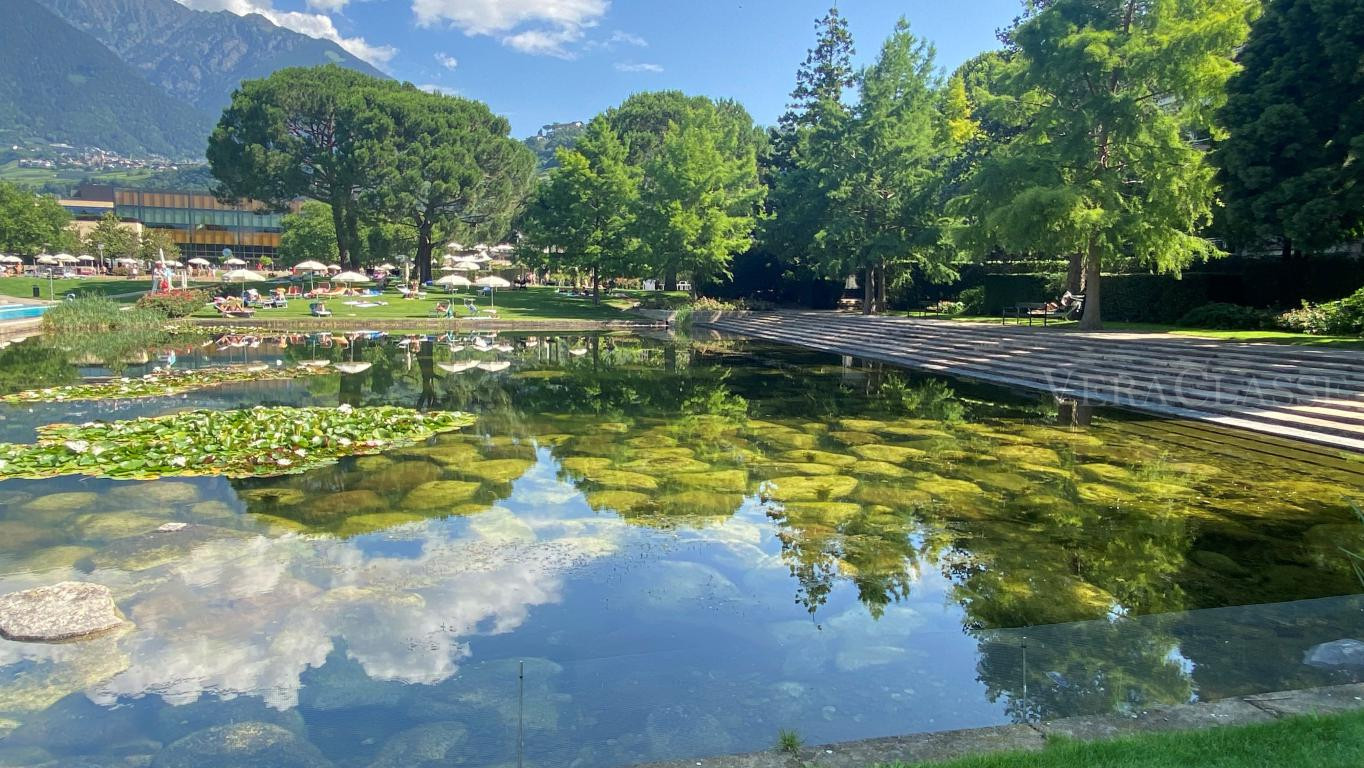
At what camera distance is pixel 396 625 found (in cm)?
615

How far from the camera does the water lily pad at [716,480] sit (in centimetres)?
1048

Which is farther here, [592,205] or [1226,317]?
[592,205]

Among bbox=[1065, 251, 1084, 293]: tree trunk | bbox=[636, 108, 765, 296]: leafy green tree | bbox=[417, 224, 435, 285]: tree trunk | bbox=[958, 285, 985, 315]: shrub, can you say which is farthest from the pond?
bbox=[417, 224, 435, 285]: tree trunk

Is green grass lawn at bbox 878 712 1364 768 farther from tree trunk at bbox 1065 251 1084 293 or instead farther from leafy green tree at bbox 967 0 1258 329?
tree trunk at bbox 1065 251 1084 293

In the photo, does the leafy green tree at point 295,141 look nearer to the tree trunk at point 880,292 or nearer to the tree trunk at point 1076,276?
the tree trunk at point 880,292

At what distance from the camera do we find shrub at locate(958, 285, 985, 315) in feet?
113

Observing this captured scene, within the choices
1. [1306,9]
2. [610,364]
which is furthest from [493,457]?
[1306,9]

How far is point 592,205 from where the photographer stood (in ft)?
165

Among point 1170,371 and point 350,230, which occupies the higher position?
point 350,230

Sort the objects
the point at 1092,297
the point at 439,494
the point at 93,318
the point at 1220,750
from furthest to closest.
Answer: the point at 93,318 → the point at 1092,297 → the point at 439,494 → the point at 1220,750

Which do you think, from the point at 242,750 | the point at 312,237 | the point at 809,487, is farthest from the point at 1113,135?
the point at 312,237

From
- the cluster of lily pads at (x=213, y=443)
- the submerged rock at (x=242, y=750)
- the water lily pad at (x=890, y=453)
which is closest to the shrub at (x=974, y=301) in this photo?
the water lily pad at (x=890, y=453)

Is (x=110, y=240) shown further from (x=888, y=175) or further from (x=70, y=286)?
(x=888, y=175)

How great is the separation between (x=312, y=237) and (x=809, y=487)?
75.4 metres
